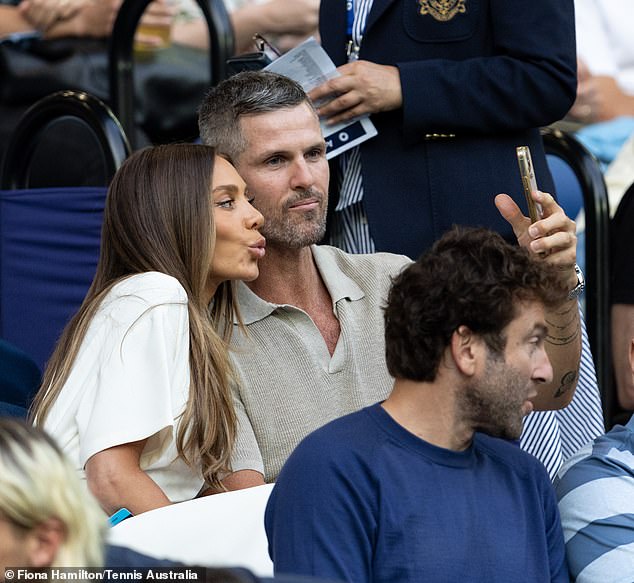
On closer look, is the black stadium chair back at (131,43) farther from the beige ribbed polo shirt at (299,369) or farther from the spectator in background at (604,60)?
the spectator in background at (604,60)

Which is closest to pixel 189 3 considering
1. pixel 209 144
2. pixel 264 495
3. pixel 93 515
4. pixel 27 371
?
pixel 209 144

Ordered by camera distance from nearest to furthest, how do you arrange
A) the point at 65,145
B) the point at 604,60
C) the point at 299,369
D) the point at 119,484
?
the point at 119,484 → the point at 299,369 → the point at 65,145 → the point at 604,60

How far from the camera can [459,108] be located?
11.7 ft

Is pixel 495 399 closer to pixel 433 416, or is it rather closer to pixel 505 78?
pixel 433 416

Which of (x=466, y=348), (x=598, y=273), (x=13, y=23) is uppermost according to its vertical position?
(x=13, y=23)

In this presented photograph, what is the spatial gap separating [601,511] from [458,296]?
1.73 feet

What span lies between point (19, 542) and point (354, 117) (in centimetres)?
208

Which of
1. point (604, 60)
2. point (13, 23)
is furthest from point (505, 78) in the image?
point (604, 60)

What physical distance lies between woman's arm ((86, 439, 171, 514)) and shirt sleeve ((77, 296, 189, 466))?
0.03 metres

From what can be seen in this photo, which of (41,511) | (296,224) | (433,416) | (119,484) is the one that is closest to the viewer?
(41,511)

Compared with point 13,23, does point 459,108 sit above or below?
below

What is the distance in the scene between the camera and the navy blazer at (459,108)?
3.54m

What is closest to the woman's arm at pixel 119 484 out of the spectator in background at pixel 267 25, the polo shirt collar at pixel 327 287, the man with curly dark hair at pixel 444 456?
the man with curly dark hair at pixel 444 456

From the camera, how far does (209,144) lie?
3.59m
